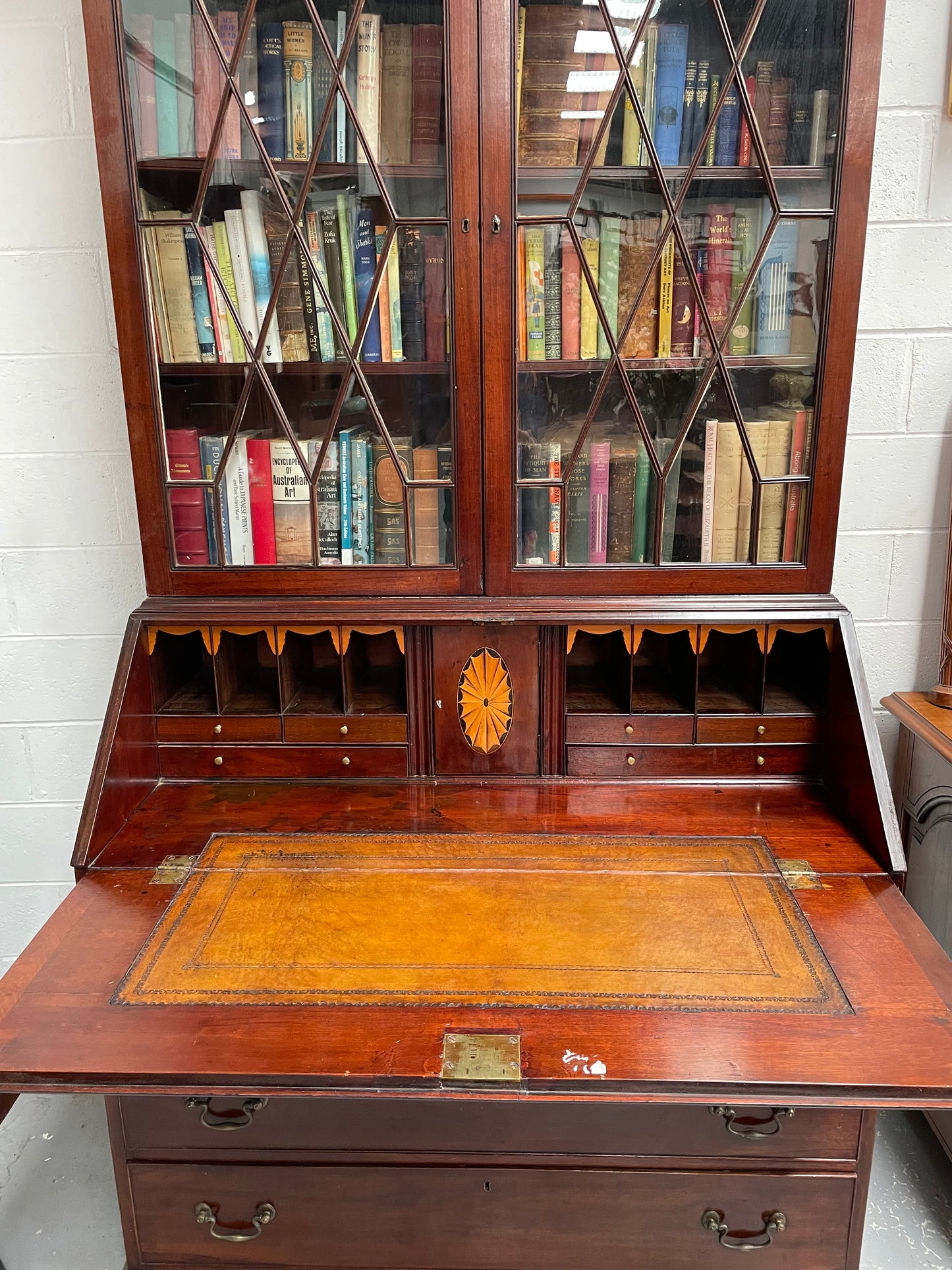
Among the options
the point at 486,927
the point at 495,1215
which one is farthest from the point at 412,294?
the point at 495,1215

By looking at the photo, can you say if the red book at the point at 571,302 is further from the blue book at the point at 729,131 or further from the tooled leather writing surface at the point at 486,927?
the tooled leather writing surface at the point at 486,927

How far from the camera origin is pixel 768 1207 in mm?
1227

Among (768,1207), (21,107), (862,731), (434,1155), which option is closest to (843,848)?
(862,731)

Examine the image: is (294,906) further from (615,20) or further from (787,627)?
(615,20)

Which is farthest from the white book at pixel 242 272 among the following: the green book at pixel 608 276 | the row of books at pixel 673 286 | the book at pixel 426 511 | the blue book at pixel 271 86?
the green book at pixel 608 276

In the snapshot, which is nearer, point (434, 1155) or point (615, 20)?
point (434, 1155)

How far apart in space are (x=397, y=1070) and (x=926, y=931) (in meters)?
0.75

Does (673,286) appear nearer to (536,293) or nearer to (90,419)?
(536,293)

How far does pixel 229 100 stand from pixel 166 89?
10 centimetres

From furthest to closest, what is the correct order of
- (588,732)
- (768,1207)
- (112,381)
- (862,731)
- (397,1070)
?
(112,381), (588,732), (862,731), (768,1207), (397,1070)

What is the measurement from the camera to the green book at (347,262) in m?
1.44

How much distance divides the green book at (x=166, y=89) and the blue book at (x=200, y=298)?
0.12 m

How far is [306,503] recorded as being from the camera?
1.55 meters

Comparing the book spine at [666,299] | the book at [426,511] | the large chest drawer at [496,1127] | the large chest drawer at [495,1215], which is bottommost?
the large chest drawer at [495,1215]
